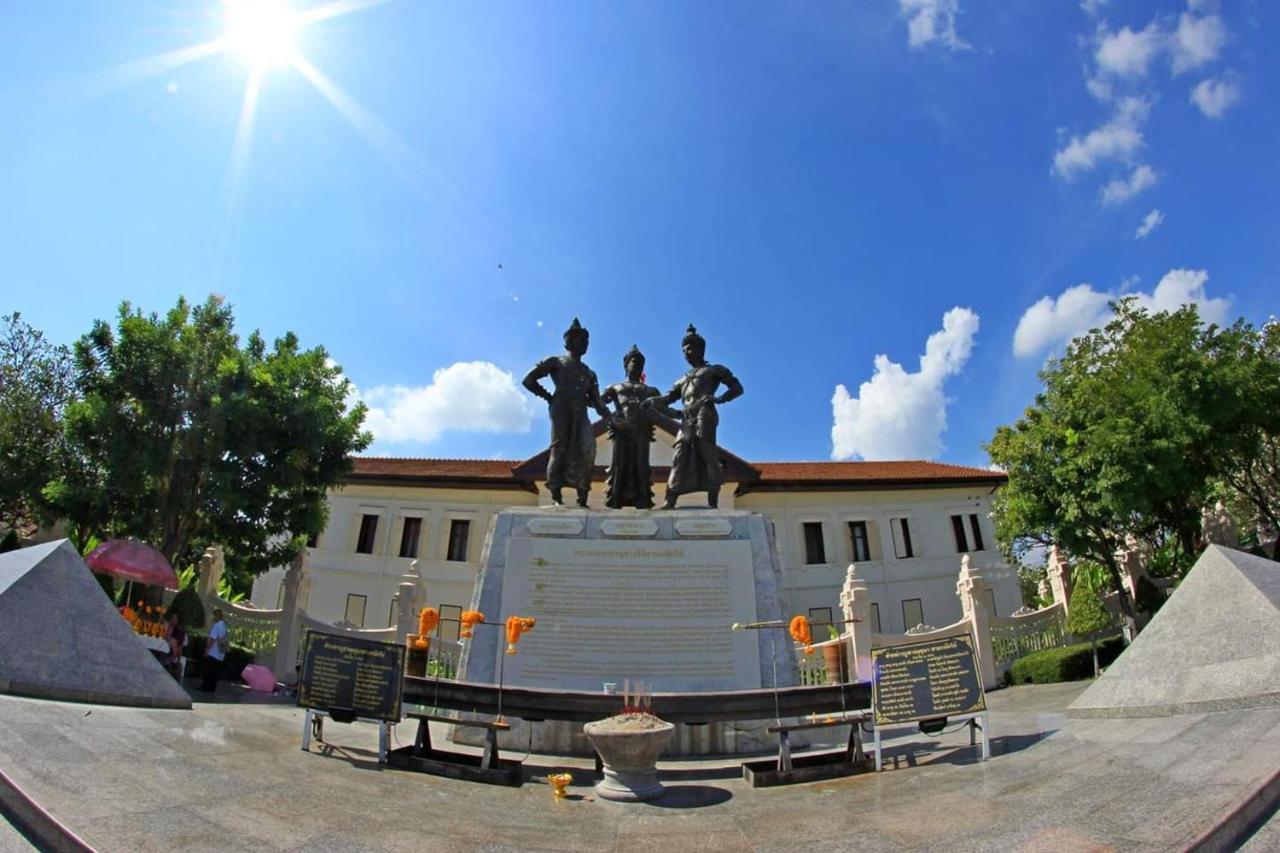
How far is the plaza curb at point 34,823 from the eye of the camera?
279 cm

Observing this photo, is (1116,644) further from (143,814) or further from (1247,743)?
(143,814)

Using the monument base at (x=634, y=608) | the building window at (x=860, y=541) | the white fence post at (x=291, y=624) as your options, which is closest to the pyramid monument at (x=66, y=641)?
the monument base at (x=634, y=608)

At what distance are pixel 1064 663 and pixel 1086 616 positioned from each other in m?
2.20

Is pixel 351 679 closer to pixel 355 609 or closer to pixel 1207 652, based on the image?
pixel 1207 652

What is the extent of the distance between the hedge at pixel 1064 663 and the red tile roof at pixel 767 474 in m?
15.8

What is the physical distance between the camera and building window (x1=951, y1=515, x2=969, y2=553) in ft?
102

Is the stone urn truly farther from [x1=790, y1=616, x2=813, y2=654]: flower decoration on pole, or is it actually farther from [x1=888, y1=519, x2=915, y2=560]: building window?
[x1=888, y1=519, x2=915, y2=560]: building window

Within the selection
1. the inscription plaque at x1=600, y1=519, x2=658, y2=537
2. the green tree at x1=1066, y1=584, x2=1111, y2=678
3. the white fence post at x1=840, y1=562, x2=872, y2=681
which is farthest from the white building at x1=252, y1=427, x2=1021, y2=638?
the inscription plaque at x1=600, y1=519, x2=658, y2=537

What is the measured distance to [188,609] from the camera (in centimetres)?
1390

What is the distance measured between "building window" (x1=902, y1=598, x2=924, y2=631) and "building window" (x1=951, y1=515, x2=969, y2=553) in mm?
3304

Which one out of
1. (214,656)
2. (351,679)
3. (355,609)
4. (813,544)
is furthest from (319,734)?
(813,544)

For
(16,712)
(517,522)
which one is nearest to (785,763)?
(517,522)

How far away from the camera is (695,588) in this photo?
7.84 metres

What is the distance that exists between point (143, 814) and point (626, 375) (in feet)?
26.6
